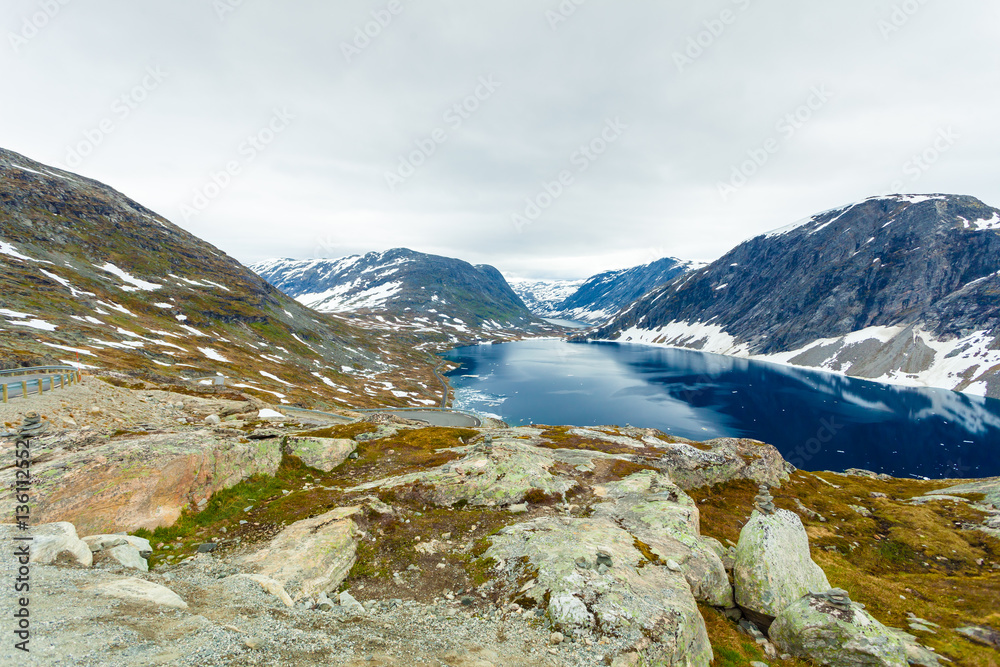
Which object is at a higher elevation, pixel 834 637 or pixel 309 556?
pixel 309 556

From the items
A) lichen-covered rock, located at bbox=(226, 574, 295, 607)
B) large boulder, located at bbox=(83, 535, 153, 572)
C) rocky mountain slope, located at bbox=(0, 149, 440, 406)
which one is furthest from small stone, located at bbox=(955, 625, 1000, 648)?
rocky mountain slope, located at bbox=(0, 149, 440, 406)

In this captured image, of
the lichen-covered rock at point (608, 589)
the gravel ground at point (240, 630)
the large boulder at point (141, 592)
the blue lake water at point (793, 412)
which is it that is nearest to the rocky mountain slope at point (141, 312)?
the blue lake water at point (793, 412)

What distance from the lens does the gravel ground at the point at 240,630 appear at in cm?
843

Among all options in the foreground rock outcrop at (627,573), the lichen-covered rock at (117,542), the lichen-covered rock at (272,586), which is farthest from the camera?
the lichen-covered rock at (117,542)

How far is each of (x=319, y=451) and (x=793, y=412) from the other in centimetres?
15135

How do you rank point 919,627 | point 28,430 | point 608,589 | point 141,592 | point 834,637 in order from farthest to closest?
point 28,430 < point 919,627 < point 834,637 < point 608,589 < point 141,592

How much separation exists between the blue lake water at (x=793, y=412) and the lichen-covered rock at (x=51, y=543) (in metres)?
103

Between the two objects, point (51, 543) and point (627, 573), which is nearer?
point (51, 543)

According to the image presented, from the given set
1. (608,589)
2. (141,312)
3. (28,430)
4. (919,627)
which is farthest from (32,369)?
(141,312)

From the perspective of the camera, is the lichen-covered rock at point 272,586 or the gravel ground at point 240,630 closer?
the gravel ground at point 240,630

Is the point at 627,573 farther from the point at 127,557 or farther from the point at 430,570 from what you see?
the point at 127,557

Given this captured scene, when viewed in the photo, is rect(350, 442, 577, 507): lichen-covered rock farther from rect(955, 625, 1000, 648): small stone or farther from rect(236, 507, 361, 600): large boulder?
rect(955, 625, 1000, 648): small stone

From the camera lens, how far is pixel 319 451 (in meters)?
28.2

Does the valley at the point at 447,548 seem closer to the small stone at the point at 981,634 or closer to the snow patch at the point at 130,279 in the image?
the small stone at the point at 981,634
